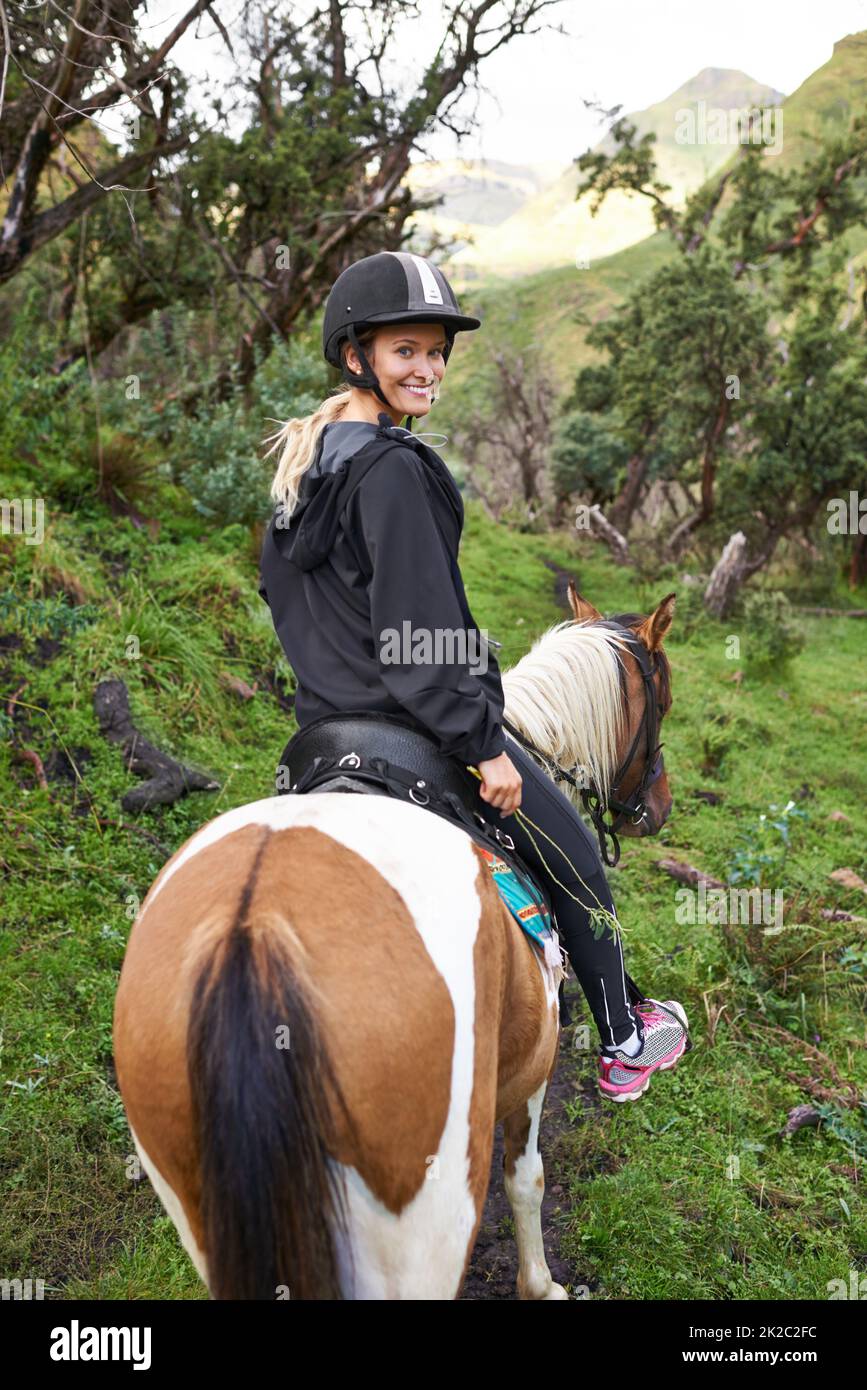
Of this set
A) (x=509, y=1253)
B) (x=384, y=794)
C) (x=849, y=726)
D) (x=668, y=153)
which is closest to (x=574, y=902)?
(x=384, y=794)

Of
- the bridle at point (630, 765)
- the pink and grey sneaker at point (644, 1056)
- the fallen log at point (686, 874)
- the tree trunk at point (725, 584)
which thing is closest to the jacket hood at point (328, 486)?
the bridle at point (630, 765)

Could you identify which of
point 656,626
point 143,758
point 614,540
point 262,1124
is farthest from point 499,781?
point 614,540

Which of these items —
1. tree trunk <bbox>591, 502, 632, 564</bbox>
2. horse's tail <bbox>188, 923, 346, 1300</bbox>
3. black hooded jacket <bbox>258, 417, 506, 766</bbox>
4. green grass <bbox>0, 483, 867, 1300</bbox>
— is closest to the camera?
horse's tail <bbox>188, 923, 346, 1300</bbox>

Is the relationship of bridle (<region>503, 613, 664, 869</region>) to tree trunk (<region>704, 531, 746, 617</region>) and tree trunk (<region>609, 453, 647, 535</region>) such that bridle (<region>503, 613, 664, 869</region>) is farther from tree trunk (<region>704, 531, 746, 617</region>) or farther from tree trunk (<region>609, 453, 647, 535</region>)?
tree trunk (<region>609, 453, 647, 535</region>)

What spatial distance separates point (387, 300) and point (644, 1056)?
8.19 feet

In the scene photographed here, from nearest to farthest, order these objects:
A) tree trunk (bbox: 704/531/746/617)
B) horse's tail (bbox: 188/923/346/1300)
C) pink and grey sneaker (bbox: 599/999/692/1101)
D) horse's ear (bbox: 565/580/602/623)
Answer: horse's tail (bbox: 188/923/346/1300), pink and grey sneaker (bbox: 599/999/692/1101), horse's ear (bbox: 565/580/602/623), tree trunk (bbox: 704/531/746/617)

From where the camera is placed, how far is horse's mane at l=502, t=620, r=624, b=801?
323 cm

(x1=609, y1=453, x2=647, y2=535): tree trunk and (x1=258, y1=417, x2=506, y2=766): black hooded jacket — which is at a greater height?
(x1=609, y1=453, x2=647, y2=535): tree trunk

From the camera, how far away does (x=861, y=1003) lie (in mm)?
5219

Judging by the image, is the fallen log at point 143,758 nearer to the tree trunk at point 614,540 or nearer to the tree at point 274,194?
the tree at point 274,194

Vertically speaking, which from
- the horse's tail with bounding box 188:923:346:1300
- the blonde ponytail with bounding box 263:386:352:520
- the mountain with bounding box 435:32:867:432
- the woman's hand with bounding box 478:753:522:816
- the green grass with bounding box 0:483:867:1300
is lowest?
the green grass with bounding box 0:483:867:1300

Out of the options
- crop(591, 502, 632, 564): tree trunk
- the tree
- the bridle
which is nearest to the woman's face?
the bridle

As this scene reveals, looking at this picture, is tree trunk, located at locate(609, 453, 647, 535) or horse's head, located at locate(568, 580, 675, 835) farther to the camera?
tree trunk, located at locate(609, 453, 647, 535)

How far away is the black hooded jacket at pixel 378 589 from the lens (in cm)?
231
